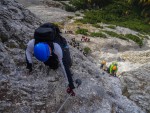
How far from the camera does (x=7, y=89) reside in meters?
10.5

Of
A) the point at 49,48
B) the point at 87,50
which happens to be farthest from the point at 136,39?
the point at 49,48

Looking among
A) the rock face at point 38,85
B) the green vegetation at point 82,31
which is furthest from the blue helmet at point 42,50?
the green vegetation at point 82,31

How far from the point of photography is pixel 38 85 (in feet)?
36.3

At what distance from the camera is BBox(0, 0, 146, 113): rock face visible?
410 inches

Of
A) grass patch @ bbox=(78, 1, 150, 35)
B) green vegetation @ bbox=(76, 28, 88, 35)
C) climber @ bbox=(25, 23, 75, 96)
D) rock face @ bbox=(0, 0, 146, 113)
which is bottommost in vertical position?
grass patch @ bbox=(78, 1, 150, 35)

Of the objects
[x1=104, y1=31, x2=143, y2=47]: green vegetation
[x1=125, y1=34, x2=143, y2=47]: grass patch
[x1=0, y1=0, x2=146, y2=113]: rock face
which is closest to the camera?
[x1=0, y1=0, x2=146, y2=113]: rock face

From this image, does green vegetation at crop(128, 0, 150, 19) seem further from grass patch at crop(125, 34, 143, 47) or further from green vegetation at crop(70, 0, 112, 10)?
grass patch at crop(125, 34, 143, 47)

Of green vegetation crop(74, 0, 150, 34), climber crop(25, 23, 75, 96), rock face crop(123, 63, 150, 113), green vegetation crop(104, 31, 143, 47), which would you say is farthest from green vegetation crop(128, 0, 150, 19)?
climber crop(25, 23, 75, 96)

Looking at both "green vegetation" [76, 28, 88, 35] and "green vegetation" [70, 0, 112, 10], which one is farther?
"green vegetation" [70, 0, 112, 10]

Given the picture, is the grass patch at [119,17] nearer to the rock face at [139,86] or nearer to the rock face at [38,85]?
the rock face at [139,86]

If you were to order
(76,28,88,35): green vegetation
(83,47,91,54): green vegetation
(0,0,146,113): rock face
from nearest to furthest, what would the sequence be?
1. (0,0,146,113): rock face
2. (83,47,91,54): green vegetation
3. (76,28,88,35): green vegetation

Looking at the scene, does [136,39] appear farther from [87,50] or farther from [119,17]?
[119,17]

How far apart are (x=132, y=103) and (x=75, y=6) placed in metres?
33.3

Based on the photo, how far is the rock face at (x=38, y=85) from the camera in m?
10.4
